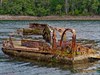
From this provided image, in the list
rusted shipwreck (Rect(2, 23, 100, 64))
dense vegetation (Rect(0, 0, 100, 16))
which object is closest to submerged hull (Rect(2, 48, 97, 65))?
rusted shipwreck (Rect(2, 23, 100, 64))

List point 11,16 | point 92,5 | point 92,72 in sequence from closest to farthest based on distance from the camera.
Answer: point 92,72 → point 11,16 → point 92,5

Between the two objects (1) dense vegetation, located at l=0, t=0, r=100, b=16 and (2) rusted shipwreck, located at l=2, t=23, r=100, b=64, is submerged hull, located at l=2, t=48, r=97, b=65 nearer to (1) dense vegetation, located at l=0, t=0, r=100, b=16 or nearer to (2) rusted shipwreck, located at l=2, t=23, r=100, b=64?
(2) rusted shipwreck, located at l=2, t=23, r=100, b=64

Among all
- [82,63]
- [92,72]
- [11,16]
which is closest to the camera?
[92,72]

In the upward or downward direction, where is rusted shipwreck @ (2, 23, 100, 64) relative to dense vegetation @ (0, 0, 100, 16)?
upward

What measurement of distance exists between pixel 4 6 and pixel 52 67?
107 metres

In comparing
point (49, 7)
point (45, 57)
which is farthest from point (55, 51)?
point (49, 7)

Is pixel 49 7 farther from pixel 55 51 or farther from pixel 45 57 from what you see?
pixel 55 51

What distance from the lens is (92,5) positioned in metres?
140

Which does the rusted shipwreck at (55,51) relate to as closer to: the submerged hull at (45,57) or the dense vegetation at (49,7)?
the submerged hull at (45,57)

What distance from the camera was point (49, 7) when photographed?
14475 cm

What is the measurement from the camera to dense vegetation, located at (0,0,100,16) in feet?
444

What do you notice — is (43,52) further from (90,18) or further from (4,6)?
(4,6)

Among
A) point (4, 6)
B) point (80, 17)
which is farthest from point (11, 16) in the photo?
point (80, 17)

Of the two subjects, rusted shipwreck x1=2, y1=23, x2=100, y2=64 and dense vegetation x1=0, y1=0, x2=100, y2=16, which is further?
dense vegetation x1=0, y1=0, x2=100, y2=16
